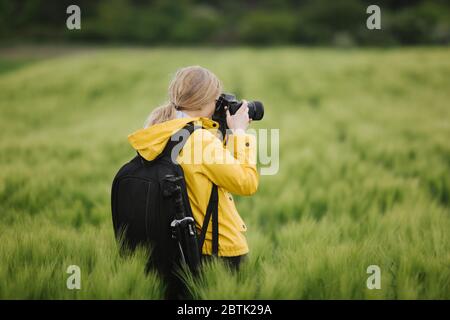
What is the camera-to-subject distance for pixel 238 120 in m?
1.74

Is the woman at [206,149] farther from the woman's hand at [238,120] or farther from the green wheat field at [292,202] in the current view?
the green wheat field at [292,202]

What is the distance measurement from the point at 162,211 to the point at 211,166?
0.92 feet

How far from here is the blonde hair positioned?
5.48 ft

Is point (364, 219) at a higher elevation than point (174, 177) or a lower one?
lower

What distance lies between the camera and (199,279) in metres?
1.60

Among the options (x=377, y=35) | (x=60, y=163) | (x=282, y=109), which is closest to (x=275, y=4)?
(x=377, y=35)

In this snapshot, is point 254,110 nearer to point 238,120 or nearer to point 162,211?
point 238,120

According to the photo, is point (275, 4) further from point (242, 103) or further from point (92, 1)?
point (242, 103)

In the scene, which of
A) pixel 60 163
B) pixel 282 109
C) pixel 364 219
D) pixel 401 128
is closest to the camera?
pixel 364 219

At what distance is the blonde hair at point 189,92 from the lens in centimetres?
167

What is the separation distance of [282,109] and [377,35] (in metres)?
21.8

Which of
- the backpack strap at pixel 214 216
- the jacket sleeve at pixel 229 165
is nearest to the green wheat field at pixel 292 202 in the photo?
the backpack strap at pixel 214 216

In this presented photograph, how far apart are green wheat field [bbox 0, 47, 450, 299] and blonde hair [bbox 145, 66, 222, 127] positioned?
668 mm

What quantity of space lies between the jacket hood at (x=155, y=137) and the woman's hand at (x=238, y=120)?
205mm
